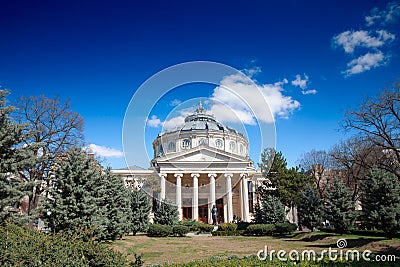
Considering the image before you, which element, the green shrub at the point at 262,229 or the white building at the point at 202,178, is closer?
the green shrub at the point at 262,229

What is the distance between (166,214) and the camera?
112ft

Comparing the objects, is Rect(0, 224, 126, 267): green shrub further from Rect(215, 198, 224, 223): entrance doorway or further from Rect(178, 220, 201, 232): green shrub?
Rect(215, 198, 224, 223): entrance doorway

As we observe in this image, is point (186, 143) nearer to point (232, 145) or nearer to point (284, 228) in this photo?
point (232, 145)

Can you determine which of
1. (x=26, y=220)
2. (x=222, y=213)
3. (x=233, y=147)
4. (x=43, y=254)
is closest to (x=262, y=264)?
(x=43, y=254)

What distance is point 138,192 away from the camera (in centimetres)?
3359

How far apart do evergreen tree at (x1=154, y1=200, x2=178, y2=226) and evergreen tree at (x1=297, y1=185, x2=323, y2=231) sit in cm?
1365

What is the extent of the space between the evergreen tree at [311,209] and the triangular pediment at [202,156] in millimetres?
23106

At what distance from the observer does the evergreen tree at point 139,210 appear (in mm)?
31875

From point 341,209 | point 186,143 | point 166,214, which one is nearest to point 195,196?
point 186,143

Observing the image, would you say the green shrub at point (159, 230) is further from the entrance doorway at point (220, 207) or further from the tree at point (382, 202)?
the entrance doorway at point (220, 207)

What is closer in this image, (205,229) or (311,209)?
(311,209)

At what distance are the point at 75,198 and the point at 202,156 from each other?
37921 mm

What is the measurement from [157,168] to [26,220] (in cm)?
3859

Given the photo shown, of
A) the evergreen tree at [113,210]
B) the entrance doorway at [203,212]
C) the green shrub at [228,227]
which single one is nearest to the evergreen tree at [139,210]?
the evergreen tree at [113,210]
